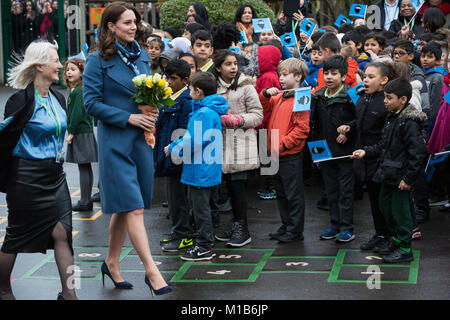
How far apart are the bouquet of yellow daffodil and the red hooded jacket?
286 centimetres

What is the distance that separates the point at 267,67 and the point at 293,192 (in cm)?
184

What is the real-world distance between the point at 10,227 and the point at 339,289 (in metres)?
2.58

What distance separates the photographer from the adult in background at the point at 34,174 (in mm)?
5488

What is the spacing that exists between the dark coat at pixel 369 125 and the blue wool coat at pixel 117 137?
225cm

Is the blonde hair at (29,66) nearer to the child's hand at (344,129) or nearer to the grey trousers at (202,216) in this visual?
the grey trousers at (202,216)

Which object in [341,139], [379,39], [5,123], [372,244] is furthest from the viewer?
[379,39]

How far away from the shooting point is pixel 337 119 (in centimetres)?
757

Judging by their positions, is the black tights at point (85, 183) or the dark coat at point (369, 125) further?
the black tights at point (85, 183)

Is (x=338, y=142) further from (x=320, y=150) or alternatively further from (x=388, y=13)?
(x=388, y=13)

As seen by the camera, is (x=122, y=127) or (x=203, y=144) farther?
(x=203, y=144)

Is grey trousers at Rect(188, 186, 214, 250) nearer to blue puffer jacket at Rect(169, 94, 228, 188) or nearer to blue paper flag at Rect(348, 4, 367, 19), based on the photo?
blue puffer jacket at Rect(169, 94, 228, 188)

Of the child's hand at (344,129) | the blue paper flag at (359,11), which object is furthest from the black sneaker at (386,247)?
the blue paper flag at (359,11)

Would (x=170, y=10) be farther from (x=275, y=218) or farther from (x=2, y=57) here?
(x=2, y=57)

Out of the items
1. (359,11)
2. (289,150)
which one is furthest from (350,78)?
(359,11)
